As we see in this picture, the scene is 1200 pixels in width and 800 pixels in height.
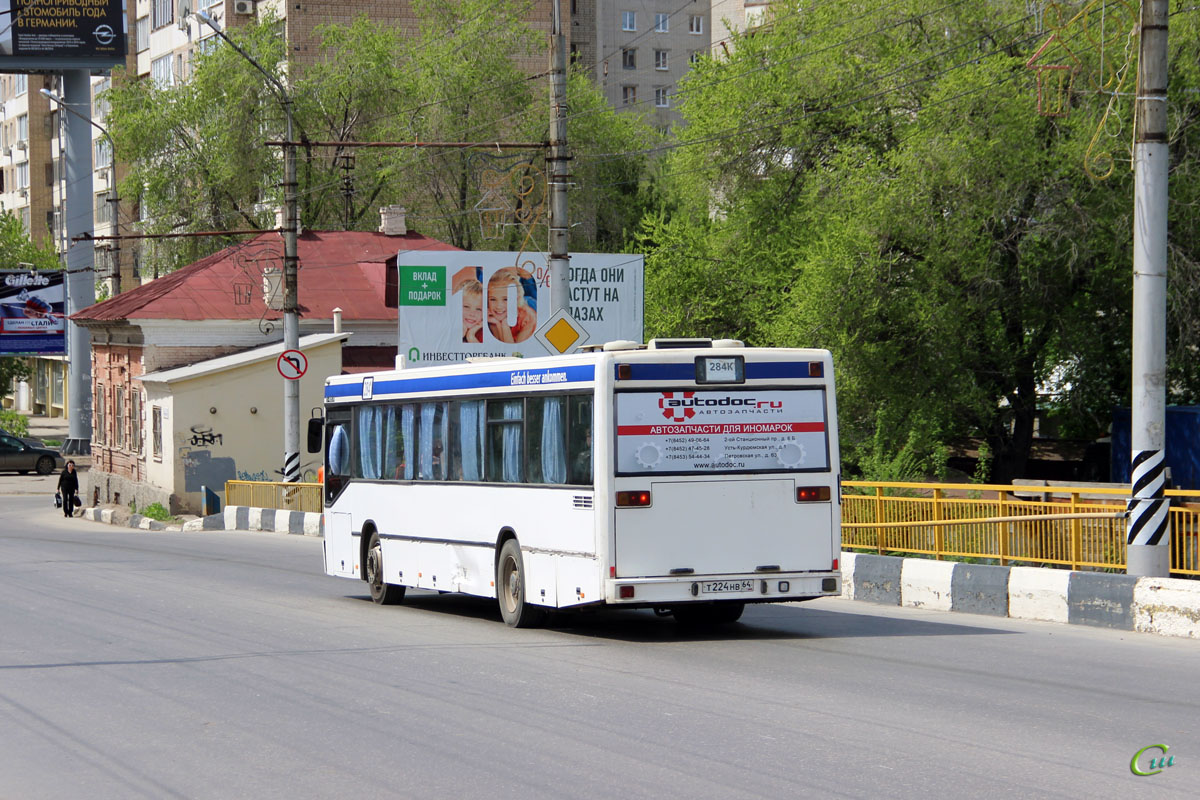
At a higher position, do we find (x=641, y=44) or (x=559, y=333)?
(x=641, y=44)

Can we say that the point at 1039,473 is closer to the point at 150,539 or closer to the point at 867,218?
the point at 867,218

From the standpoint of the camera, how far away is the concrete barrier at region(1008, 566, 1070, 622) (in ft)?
48.2

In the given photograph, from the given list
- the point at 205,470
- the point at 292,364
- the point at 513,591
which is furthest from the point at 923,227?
the point at 205,470

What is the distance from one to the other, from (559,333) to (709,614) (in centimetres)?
889

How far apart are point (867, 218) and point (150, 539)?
1591 centimetres

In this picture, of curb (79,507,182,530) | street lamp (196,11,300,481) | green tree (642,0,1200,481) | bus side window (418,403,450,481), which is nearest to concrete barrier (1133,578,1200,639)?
bus side window (418,403,450,481)

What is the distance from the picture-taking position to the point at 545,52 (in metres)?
66.9

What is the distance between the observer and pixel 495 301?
1475 inches

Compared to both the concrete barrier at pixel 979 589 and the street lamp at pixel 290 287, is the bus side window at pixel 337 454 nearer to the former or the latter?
the concrete barrier at pixel 979 589

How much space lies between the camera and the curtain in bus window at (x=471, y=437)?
15.3 metres

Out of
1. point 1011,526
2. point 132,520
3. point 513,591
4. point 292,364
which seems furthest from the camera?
point 132,520

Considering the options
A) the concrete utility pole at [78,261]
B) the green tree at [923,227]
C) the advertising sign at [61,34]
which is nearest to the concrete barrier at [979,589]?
the green tree at [923,227]

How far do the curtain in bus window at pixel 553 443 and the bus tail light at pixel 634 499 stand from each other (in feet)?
2.52

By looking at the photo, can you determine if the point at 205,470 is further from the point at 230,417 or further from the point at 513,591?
the point at 513,591
